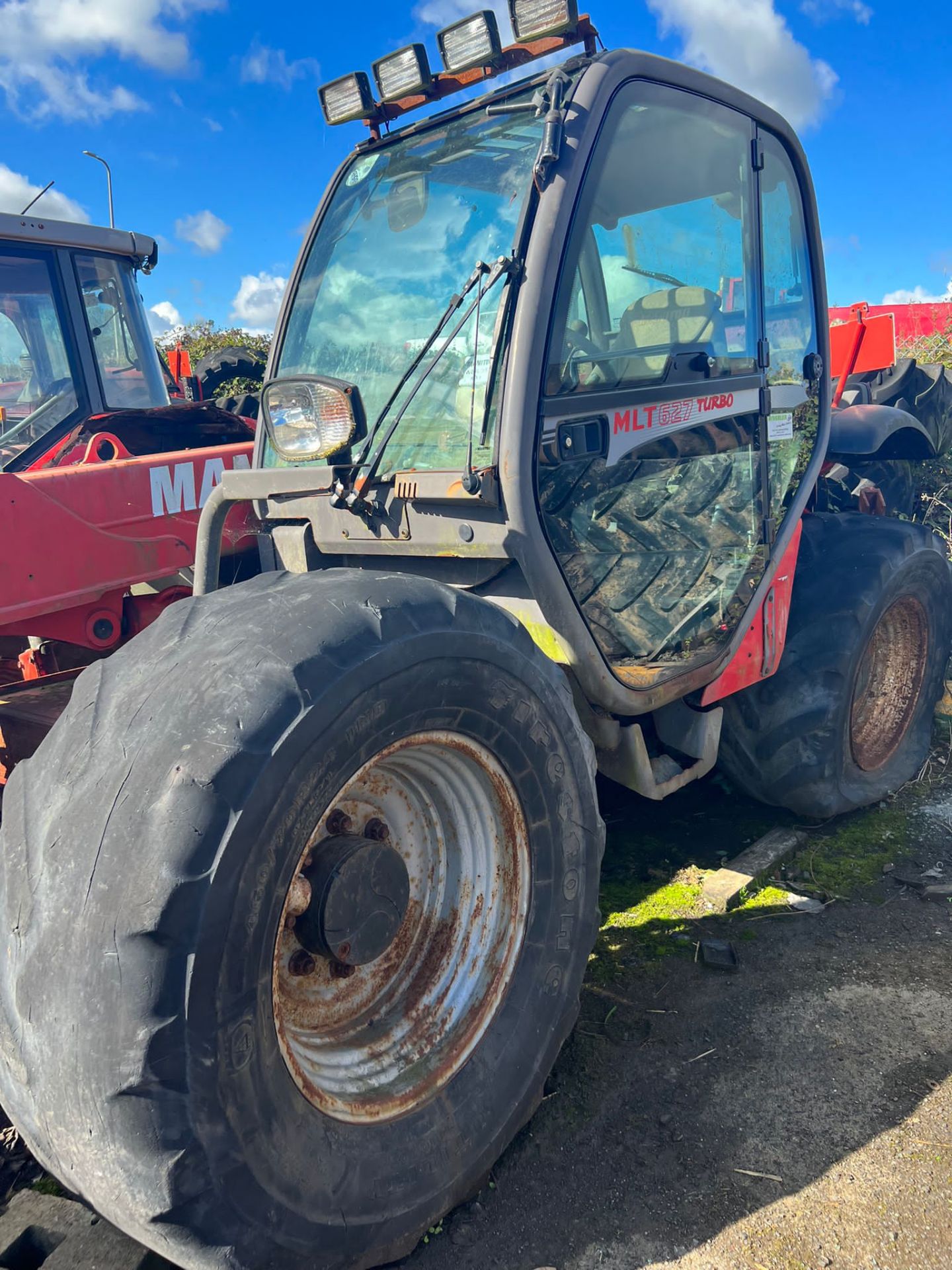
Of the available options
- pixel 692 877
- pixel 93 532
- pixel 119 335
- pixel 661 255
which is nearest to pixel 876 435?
pixel 661 255

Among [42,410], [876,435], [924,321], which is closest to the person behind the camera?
[876,435]

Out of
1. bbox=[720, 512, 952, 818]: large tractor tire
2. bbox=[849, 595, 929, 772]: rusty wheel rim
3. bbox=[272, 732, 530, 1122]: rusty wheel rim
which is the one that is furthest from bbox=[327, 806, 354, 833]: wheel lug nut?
bbox=[849, 595, 929, 772]: rusty wheel rim

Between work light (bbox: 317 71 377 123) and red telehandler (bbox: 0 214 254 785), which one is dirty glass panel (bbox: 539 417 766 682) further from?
red telehandler (bbox: 0 214 254 785)

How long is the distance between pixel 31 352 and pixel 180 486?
4.96 feet

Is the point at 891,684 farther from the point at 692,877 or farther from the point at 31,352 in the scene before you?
the point at 31,352

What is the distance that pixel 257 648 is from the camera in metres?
1.79

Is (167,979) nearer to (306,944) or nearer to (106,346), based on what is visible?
(306,944)

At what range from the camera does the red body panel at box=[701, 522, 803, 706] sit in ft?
10.8

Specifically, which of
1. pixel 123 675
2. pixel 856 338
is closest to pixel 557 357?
pixel 123 675

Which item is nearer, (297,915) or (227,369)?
(297,915)

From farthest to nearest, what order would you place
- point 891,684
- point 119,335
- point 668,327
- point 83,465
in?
point 119,335 < point 891,684 < point 83,465 < point 668,327

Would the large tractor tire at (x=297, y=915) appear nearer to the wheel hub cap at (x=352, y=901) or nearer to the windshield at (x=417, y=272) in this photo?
the wheel hub cap at (x=352, y=901)

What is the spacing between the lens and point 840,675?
12.0 ft

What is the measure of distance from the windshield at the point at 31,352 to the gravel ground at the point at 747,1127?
388cm
